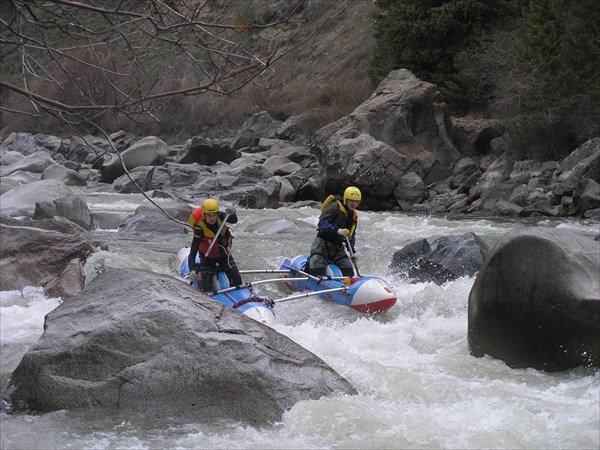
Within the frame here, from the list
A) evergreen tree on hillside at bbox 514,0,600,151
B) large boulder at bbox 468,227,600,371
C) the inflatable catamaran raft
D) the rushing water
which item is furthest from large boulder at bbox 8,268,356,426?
evergreen tree on hillside at bbox 514,0,600,151

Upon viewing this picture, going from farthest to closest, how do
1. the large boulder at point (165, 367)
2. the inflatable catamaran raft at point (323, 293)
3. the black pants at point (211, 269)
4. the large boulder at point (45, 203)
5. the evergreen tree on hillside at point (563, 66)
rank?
the evergreen tree on hillside at point (563, 66)
the large boulder at point (45, 203)
the black pants at point (211, 269)
the inflatable catamaran raft at point (323, 293)
the large boulder at point (165, 367)

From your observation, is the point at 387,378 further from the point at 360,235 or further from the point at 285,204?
the point at 285,204

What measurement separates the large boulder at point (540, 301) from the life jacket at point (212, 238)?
3246 millimetres

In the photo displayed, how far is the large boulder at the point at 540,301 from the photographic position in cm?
628

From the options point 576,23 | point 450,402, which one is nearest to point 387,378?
point 450,402

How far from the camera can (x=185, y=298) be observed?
6.15 meters

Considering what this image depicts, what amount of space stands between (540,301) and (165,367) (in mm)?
3018

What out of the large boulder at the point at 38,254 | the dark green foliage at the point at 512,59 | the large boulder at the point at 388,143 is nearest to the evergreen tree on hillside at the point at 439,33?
the dark green foliage at the point at 512,59

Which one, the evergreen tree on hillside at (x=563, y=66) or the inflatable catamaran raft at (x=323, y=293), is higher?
the evergreen tree on hillside at (x=563, y=66)

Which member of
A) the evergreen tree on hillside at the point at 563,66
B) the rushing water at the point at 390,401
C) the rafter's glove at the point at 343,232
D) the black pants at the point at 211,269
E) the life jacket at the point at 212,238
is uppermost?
the evergreen tree on hillside at the point at 563,66

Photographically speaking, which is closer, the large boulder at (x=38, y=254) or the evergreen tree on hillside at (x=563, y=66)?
the large boulder at (x=38, y=254)

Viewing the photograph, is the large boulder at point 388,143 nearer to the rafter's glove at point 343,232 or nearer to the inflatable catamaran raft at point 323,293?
the inflatable catamaran raft at point 323,293

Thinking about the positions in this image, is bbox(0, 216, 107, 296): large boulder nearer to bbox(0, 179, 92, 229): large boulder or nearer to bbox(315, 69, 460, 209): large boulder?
bbox(0, 179, 92, 229): large boulder

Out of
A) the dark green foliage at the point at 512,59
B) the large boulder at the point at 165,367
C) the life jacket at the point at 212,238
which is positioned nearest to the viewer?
the large boulder at the point at 165,367
